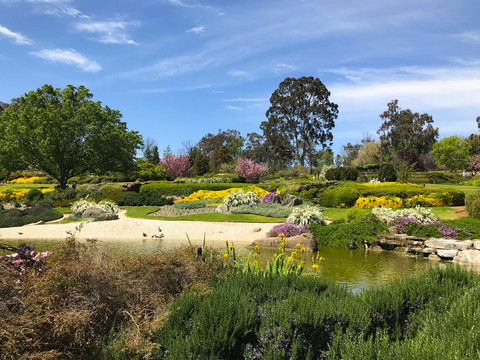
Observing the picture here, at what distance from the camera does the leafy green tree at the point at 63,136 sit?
31016 millimetres

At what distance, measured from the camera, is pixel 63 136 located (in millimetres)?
31859

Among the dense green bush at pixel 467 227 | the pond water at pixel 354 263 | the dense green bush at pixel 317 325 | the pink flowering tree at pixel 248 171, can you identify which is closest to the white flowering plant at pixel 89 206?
the pond water at pixel 354 263

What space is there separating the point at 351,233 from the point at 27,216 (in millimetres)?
14029

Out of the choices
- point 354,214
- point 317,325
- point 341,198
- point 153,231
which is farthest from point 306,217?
point 317,325

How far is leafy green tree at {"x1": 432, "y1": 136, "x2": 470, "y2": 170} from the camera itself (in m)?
52.6

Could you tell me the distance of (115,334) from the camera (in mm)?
3361

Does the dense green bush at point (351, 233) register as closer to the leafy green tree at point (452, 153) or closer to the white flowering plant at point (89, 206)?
the white flowering plant at point (89, 206)

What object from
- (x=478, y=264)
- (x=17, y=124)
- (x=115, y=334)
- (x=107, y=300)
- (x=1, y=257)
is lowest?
(x=478, y=264)

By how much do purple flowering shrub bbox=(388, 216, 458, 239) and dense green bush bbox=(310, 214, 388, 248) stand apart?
454 mm

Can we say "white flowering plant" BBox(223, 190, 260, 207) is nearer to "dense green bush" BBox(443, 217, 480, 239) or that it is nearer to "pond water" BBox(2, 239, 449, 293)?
"pond water" BBox(2, 239, 449, 293)

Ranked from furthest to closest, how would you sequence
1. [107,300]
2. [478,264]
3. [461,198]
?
[461,198], [478,264], [107,300]

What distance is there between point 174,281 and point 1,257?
1903 millimetres

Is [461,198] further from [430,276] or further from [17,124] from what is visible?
[17,124]

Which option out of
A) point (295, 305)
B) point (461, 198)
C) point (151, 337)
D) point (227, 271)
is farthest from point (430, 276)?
point (461, 198)
